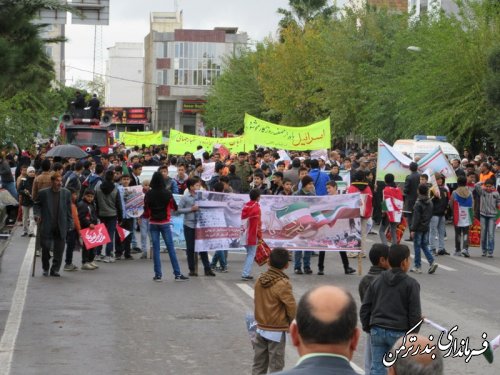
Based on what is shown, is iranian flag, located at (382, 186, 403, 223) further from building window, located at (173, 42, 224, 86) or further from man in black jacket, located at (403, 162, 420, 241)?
building window, located at (173, 42, 224, 86)

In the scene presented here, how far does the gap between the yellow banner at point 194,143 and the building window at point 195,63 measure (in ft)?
324

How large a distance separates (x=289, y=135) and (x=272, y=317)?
28.4m

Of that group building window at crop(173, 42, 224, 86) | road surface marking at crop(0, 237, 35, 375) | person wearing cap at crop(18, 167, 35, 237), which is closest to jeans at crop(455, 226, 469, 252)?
road surface marking at crop(0, 237, 35, 375)

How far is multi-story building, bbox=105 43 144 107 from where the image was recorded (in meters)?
182

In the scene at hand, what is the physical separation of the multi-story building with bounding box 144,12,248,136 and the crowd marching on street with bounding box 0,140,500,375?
112m

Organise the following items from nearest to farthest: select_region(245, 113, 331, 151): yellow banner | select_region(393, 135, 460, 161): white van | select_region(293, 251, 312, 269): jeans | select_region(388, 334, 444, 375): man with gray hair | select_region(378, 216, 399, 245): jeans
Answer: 1. select_region(388, 334, 444, 375): man with gray hair
2. select_region(293, 251, 312, 269): jeans
3. select_region(378, 216, 399, 245): jeans
4. select_region(393, 135, 460, 161): white van
5. select_region(245, 113, 331, 151): yellow banner

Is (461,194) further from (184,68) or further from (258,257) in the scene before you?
(184,68)

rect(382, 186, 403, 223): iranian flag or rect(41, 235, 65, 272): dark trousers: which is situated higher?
rect(382, 186, 403, 223): iranian flag

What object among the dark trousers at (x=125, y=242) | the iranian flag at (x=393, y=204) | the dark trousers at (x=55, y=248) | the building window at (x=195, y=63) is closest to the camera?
the dark trousers at (x=55, y=248)

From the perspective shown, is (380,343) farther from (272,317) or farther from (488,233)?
(488,233)

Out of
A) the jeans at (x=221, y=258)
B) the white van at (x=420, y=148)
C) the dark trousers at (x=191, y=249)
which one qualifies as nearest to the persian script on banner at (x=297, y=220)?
the jeans at (x=221, y=258)

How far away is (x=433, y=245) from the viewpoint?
2241cm

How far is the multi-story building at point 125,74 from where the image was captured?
18212cm

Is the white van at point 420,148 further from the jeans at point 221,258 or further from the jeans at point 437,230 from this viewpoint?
the jeans at point 221,258
